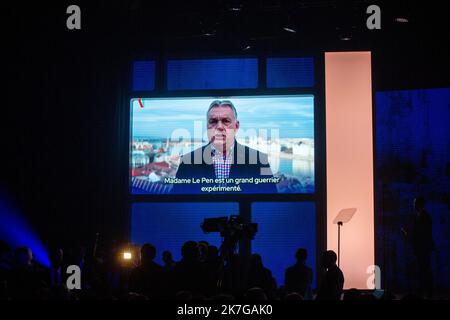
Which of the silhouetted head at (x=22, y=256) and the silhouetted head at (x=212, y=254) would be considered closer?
the silhouetted head at (x=212, y=254)

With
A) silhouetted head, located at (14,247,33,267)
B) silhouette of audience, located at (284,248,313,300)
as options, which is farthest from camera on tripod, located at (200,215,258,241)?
silhouetted head, located at (14,247,33,267)

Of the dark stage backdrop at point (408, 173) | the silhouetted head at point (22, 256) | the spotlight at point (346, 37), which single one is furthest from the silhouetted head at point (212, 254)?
the spotlight at point (346, 37)

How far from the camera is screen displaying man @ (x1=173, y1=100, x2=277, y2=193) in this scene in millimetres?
9398

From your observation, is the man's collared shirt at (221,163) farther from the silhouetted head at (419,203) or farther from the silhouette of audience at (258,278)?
the silhouette of audience at (258,278)

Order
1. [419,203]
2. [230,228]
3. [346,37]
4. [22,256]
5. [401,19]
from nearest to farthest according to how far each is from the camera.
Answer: [230,228] → [22,256] → [419,203] → [401,19] → [346,37]

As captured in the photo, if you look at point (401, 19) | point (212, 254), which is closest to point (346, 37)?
point (401, 19)

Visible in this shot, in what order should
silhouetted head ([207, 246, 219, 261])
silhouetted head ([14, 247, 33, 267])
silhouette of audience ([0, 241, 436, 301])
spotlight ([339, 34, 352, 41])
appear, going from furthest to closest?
spotlight ([339, 34, 352, 41]) < silhouetted head ([14, 247, 33, 267]) < silhouetted head ([207, 246, 219, 261]) < silhouette of audience ([0, 241, 436, 301])

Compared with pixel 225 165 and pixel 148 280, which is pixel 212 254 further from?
pixel 225 165

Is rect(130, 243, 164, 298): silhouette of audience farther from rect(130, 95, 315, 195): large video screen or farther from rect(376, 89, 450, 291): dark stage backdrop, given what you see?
rect(376, 89, 450, 291): dark stage backdrop

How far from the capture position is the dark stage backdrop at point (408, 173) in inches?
355

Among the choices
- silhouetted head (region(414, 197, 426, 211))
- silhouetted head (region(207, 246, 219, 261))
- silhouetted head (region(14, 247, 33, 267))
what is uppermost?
silhouetted head (region(414, 197, 426, 211))

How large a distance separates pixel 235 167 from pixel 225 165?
16 cm

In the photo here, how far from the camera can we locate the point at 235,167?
9445 mm
